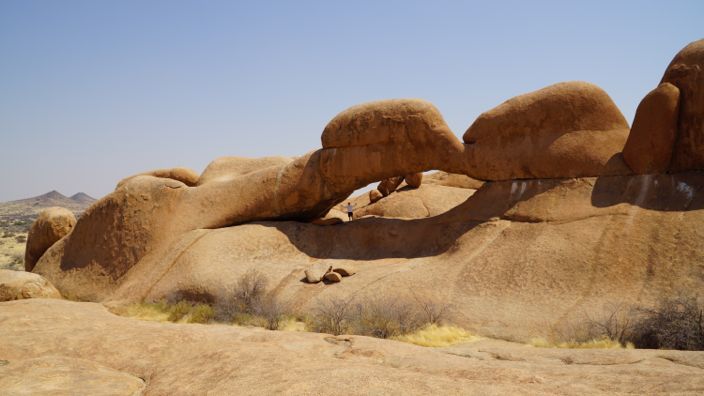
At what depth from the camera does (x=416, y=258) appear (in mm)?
11211

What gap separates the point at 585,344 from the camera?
7.20 metres

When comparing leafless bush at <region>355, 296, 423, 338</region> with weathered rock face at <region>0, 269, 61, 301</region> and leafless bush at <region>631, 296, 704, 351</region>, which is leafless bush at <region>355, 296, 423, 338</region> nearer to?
leafless bush at <region>631, 296, 704, 351</region>

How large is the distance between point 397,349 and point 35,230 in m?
13.4

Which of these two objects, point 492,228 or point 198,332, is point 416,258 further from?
point 198,332

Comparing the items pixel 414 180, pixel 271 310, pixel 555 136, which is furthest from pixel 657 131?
pixel 414 180

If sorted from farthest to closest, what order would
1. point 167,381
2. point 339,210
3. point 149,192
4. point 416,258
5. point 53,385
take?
point 339,210 < point 149,192 < point 416,258 < point 167,381 < point 53,385

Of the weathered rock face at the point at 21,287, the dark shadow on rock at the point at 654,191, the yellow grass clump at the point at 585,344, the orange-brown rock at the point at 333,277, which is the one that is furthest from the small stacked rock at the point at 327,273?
the weathered rock face at the point at 21,287

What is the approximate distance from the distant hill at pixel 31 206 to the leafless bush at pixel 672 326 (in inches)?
1667

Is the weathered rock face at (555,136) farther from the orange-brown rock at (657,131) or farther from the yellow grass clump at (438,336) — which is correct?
the yellow grass clump at (438,336)

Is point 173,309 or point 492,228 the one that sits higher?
point 492,228

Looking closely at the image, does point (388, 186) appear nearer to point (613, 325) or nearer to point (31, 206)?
point (613, 325)

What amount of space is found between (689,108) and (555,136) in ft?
7.54

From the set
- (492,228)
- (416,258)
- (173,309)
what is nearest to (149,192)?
(173,309)

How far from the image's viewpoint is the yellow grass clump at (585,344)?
7039 mm
